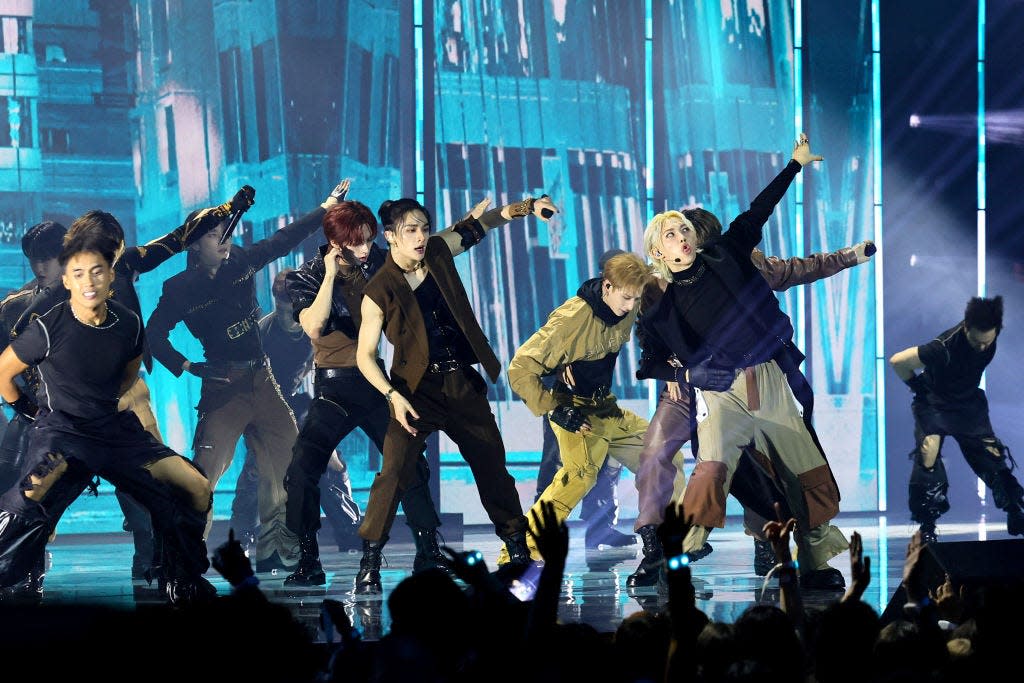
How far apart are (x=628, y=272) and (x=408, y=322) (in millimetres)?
998

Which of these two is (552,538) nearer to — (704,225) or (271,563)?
(704,225)

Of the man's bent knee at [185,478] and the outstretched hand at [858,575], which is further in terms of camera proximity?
the man's bent knee at [185,478]

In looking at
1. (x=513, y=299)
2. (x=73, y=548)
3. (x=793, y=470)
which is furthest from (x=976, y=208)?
(x=73, y=548)

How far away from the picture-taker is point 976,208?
33.7ft

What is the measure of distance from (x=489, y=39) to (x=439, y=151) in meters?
0.82

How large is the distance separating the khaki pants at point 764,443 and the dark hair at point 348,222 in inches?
61.7

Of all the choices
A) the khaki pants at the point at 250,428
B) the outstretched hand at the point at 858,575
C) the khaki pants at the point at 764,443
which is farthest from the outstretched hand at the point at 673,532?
the khaki pants at the point at 250,428

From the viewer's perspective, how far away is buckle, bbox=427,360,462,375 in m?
5.71

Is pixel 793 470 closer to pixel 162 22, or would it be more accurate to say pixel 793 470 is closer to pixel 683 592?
pixel 683 592

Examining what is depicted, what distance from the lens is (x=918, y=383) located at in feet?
25.6

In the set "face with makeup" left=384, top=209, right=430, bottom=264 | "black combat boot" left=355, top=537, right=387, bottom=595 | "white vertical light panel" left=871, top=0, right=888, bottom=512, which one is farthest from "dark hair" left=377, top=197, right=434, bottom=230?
"white vertical light panel" left=871, top=0, right=888, bottom=512

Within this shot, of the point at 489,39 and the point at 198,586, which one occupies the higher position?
the point at 489,39

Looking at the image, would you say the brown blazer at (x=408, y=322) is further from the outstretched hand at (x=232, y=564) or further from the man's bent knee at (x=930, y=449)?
the man's bent knee at (x=930, y=449)

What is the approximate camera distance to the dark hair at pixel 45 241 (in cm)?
684
